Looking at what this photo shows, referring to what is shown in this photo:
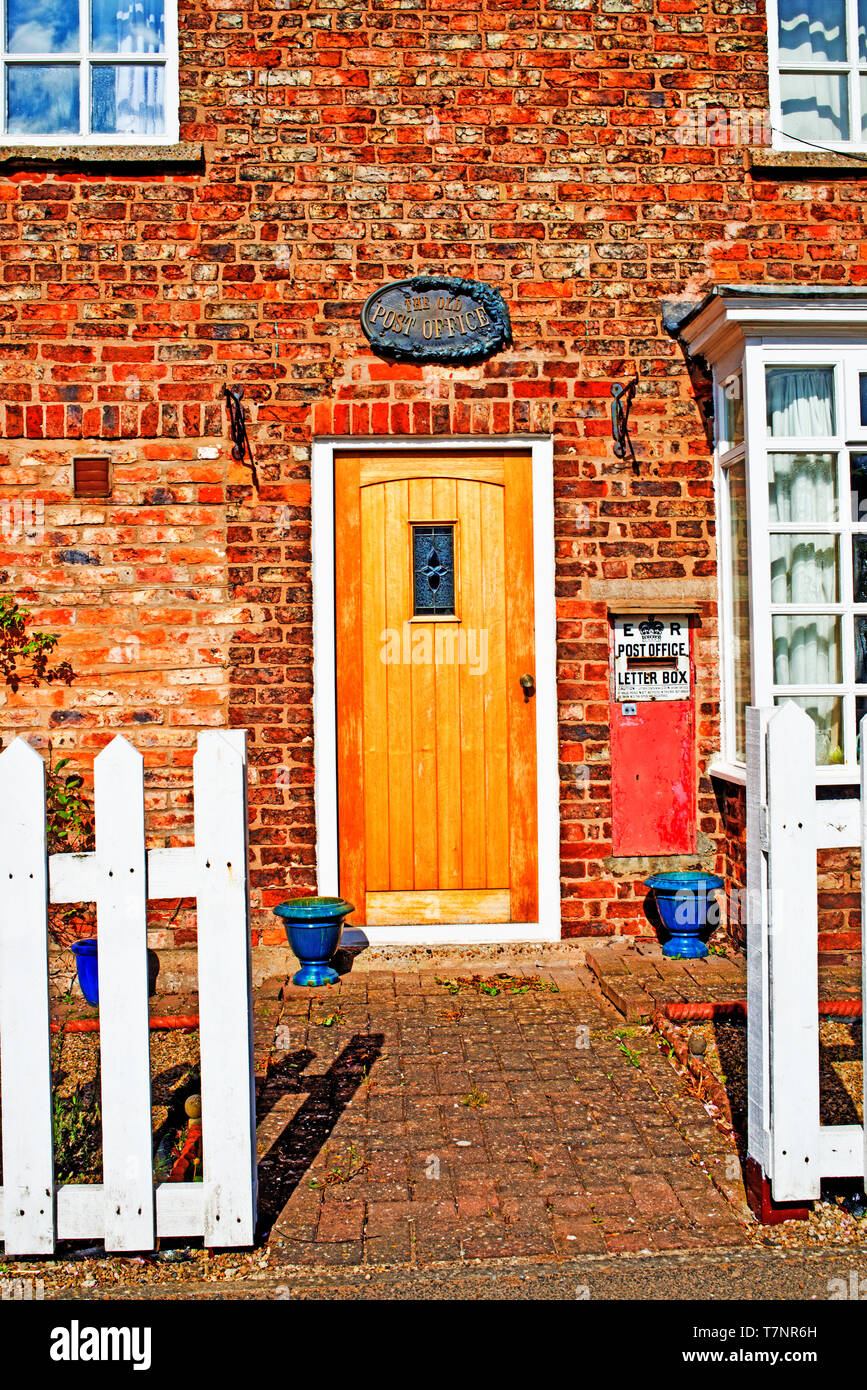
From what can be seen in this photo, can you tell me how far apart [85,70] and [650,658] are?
13.0 ft

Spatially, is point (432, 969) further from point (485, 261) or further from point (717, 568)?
point (485, 261)

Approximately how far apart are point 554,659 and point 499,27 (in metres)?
3.08

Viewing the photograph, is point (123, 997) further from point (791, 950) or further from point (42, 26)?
point (42, 26)

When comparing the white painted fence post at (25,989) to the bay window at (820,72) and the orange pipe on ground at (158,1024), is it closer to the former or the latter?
the orange pipe on ground at (158,1024)

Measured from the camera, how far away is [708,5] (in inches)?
223

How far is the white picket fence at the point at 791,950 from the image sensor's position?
2840 millimetres

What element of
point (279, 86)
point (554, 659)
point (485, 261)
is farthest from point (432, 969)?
point (279, 86)

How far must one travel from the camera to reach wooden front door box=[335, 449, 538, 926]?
560 cm

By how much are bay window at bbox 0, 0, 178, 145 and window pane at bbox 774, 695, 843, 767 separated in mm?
4105

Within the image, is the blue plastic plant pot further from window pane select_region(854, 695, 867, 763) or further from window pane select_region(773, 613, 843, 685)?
window pane select_region(854, 695, 867, 763)

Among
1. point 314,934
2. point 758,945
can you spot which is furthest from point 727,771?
point 758,945

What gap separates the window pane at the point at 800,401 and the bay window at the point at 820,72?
1322mm

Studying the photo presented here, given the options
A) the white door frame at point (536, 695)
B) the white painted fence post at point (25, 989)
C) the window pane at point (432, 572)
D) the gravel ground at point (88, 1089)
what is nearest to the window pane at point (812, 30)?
the white door frame at point (536, 695)

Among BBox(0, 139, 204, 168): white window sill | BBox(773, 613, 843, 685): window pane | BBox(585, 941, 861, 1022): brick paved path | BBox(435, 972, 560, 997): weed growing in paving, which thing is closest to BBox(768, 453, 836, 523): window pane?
BBox(773, 613, 843, 685): window pane
